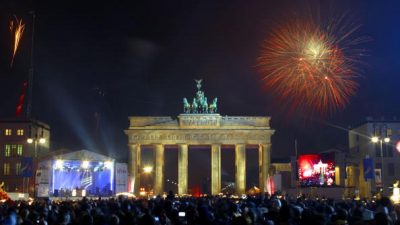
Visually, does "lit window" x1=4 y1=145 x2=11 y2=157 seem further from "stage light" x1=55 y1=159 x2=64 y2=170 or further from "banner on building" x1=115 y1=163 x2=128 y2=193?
"banner on building" x1=115 y1=163 x2=128 y2=193

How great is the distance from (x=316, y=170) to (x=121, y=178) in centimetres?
2999

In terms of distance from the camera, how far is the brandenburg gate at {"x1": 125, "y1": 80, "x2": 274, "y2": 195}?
10181 centimetres

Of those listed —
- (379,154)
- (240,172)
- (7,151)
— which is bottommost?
(240,172)

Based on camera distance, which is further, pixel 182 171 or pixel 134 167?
pixel 182 171

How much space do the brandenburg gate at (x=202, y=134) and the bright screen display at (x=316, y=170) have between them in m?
27.3

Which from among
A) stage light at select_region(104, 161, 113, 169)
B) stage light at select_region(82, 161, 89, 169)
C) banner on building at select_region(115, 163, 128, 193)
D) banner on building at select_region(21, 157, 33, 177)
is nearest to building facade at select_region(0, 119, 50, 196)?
stage light at select_region(82, 161, 89, 169)

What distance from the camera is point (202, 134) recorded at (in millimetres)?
102500

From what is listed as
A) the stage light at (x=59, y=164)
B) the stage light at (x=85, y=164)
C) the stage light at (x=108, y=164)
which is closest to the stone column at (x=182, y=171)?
the stage light at (x=108, y=164)

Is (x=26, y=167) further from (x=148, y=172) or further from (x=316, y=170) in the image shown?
(x=148, y=172)

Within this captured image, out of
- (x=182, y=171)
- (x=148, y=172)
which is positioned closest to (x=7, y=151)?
(x=148, y=172)

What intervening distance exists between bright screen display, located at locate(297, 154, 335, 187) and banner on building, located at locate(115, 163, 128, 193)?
1068 inches

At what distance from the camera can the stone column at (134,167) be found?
Answer: 9826 cm

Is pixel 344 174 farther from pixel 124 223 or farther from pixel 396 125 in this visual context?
pixel 124 223

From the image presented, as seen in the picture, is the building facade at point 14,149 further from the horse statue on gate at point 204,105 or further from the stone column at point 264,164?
the stone column at point 264,164
